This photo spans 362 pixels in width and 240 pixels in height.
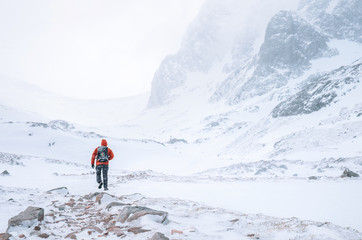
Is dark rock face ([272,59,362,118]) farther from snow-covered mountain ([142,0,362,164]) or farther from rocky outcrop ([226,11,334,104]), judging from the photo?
rocky outcrop ([226,11,334,104])

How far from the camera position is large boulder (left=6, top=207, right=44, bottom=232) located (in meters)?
4.91

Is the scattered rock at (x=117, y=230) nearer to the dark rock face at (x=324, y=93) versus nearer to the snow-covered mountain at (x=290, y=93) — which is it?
the snow-covered mountain at (x=290, y=93)

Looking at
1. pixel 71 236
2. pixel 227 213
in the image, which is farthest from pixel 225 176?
pixel 71 236

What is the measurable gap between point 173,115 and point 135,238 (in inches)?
6948

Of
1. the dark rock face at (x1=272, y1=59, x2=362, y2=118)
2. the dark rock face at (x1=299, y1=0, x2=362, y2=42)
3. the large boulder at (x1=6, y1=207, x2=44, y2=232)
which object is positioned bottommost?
the large boulder at (x1=6, y1=207, x2=44, y2=232)

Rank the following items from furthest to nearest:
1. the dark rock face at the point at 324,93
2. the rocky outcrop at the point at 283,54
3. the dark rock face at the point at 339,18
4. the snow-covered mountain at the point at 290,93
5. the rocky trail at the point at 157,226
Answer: the dark rock face at the point at 339,18 → the rocky outcrop at the point at 283,54 → the dark rock face at the point at 324,93 → the snow-covered mountain at the point at 290,93 → the rocky trail at the point at 157,226

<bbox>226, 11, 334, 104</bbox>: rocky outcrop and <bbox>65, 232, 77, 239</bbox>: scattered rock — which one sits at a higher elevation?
→ <bbox>226, 11, 334, 104</bbox>: rocky outcrop

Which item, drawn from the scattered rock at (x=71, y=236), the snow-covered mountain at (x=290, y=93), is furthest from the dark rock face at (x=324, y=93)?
the scattered rock at (x=71, y=236)

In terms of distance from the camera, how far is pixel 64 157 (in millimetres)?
43281

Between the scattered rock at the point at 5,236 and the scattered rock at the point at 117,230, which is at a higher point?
the scattered rock at the point at 5,236

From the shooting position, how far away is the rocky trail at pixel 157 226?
14.4 ft

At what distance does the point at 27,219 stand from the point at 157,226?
2532 millimetres

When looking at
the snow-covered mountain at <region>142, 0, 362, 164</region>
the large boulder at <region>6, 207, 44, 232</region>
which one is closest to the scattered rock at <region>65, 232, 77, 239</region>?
the large boulder at <region>6, 207, 44, 232</region>

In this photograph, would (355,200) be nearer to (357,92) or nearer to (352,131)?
(352,131)
